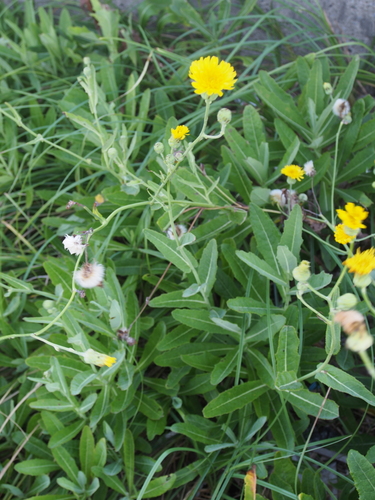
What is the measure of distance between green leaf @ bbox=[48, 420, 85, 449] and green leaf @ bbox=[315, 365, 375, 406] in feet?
2.40

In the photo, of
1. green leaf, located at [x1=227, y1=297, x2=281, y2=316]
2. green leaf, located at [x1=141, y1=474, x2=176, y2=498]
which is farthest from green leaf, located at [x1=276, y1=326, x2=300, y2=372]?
green leaf, located at [x1=141, y1=474, x2=176, y2=498]

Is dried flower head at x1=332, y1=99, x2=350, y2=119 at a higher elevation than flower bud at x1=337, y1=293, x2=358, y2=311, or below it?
higher

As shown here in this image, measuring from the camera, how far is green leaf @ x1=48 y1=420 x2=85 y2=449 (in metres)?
1.35

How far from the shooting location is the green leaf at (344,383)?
3.39ft

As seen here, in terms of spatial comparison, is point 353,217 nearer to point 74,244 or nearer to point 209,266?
point 209,266

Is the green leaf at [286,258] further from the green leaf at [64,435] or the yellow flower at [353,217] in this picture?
the green leaf at [64,435]

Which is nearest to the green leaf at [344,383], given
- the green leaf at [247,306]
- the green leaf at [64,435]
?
the green leaf at [247,306]

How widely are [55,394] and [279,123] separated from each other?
3.60 ft

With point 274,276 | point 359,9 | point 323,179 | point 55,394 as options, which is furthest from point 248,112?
point 55,394

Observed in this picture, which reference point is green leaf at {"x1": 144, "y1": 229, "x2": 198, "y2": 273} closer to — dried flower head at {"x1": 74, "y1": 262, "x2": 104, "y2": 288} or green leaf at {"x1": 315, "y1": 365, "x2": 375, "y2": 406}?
dried flower head at {"x1": 74, "y1": 262, "x2": 104, "y2": 288}

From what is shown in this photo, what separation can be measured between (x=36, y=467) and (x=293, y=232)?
100cm

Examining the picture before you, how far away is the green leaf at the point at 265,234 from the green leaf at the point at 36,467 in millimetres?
881

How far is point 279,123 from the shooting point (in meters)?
1.57

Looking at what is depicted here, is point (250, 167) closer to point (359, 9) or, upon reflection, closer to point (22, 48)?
point (359, 9)
